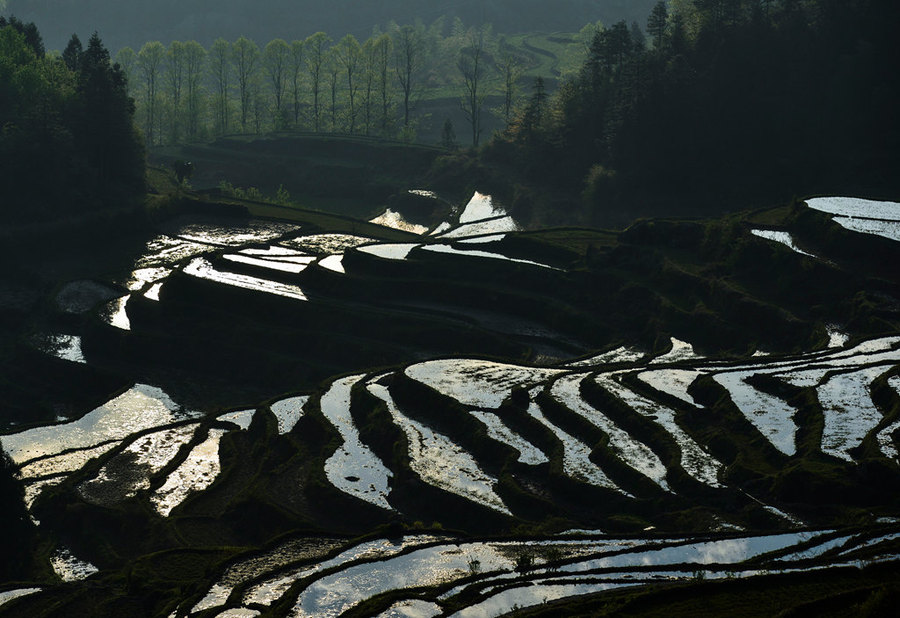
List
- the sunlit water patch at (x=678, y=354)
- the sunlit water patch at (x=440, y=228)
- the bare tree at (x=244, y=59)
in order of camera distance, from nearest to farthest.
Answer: the sunlit water patch at (x=678, y=354) → the sunlit water patch at (x=440, y=228) → the bare tree at (x=244, y=59)

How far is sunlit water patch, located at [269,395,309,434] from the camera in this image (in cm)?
4165

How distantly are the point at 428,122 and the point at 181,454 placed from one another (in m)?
124

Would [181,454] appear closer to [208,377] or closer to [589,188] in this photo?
[208,377]

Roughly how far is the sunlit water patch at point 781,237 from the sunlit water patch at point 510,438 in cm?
2217

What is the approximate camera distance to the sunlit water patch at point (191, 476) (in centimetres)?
3675

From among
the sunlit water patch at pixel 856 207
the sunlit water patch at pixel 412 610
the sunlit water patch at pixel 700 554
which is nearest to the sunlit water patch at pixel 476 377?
the sunlit water patch at pixel 700 554

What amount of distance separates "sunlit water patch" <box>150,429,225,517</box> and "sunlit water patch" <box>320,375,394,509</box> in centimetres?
438

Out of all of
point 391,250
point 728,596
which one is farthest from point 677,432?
point 391,250

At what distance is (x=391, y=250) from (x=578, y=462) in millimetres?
33997

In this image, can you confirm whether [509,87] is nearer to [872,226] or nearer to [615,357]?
[872,226]

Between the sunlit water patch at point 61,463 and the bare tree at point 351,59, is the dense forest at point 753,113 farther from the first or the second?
the bare tree at point 351,59

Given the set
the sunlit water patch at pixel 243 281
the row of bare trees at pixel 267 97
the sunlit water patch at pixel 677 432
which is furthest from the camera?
the row of bare trees at pixel 267 97

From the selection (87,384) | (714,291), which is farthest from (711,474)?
(87,384)

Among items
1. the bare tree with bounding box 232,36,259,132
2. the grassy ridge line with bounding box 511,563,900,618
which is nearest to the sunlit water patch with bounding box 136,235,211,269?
the grassy ridge line with bounding box 511,563,900,618
